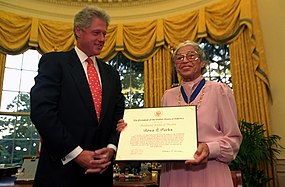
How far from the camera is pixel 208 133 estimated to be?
134cm

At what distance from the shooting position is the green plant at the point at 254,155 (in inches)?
129

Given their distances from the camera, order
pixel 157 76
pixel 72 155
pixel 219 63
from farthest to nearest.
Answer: pixel 157 76 → pixel 219 63 → pixel 72 155

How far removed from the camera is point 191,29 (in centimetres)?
458

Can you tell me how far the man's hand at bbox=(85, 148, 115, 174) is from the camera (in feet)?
3.82

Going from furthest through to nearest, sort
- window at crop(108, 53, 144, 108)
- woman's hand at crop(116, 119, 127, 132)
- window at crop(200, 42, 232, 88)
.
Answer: window at crop(108, 53, 144, 108) < window at crop(200, 42, 232, 88) < woman's hand at crop(116, 119, 127, 132)

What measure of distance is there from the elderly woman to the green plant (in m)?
2.10

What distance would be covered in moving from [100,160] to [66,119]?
26cm

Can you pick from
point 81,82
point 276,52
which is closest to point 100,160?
point 81,82

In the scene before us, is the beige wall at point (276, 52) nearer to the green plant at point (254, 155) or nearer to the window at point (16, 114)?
the green plant at point (254, 155)

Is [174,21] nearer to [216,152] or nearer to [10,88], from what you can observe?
[10,88]

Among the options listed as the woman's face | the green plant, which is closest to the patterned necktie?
the woman's face

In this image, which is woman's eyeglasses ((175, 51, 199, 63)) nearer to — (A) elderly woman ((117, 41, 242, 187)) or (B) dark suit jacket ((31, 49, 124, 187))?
(A) elderly woman ((117, 41, 242, 187))

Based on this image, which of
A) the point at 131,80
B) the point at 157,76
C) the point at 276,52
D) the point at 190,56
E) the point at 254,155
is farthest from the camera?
the point at 131,80

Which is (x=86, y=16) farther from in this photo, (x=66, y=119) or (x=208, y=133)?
(x=208, y=133)
